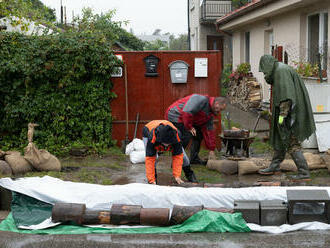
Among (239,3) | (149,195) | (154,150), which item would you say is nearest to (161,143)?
(154,150)

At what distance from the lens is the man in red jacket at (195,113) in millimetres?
7176

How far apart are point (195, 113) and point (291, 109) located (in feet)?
4.99

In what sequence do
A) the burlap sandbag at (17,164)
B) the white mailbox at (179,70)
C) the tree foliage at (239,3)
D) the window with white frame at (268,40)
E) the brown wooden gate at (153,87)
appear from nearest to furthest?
1. the burlap sandbag at (17,164)
2. the white mailbox at (179,70)
3. the brown wooden gate at (153,87)
4. the window with white frame at (268,40)
5. the tree foliage at (239,3)

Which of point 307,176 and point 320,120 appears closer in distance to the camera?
point 307,176

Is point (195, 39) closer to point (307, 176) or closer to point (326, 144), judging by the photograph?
point (326, 144)

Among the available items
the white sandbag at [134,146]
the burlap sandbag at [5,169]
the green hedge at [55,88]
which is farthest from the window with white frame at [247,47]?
the burlap sandbag at [5,169]

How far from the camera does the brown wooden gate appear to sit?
989cm

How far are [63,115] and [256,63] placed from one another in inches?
319

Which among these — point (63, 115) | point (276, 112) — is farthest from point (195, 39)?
point (276, 112)

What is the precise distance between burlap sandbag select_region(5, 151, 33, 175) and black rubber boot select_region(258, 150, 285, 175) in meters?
4.08

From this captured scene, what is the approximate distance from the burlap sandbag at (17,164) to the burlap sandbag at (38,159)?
8 centimetres

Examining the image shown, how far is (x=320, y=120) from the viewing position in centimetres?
901

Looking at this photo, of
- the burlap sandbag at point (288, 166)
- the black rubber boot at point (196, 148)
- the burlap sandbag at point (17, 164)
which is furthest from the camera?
the black rubber boot at point (196, 148)

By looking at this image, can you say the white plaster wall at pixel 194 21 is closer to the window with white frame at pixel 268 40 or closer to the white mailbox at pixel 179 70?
the window with white frame at pixel 268 40
